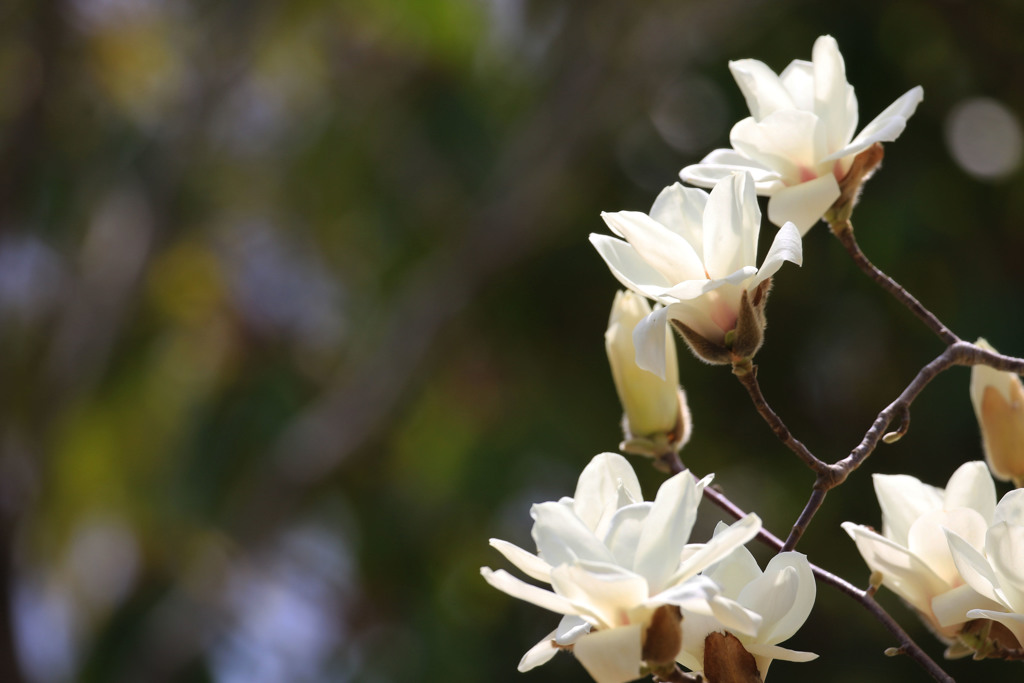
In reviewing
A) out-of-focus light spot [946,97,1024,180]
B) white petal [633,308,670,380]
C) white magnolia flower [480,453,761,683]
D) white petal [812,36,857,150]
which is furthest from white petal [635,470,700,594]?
out-of-focus light spot [946,97,1024,180]

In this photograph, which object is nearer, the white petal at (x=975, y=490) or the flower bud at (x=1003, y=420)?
the white petal at (x=975, y=490)

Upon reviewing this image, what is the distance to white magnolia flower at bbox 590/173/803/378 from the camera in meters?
0.58

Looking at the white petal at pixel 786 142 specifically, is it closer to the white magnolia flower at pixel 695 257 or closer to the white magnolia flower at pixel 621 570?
the white magnolia flower at pixel 695 257

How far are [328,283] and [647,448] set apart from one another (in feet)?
10.7

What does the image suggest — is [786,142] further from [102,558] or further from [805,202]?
[102,558]

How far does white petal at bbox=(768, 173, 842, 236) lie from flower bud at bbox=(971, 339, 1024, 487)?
7.4 inches

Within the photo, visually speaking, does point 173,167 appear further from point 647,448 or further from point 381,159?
point 647,448

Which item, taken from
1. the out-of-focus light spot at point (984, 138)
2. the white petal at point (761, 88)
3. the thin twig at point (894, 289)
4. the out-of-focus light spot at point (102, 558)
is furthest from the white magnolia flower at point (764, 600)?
the out-of-focus light spot at point (102, 558)

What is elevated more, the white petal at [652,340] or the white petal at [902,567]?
the white petal at [652,340]

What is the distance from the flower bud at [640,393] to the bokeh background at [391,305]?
1.49 meters


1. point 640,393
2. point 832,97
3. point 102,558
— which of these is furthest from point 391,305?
point 832,97

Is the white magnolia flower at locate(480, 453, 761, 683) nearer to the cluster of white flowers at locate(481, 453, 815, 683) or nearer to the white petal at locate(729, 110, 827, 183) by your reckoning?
the cluster of white flowers at locate(481, 453, 815, 683)

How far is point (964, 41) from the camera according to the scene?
2355mm

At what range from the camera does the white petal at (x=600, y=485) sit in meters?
0.56
